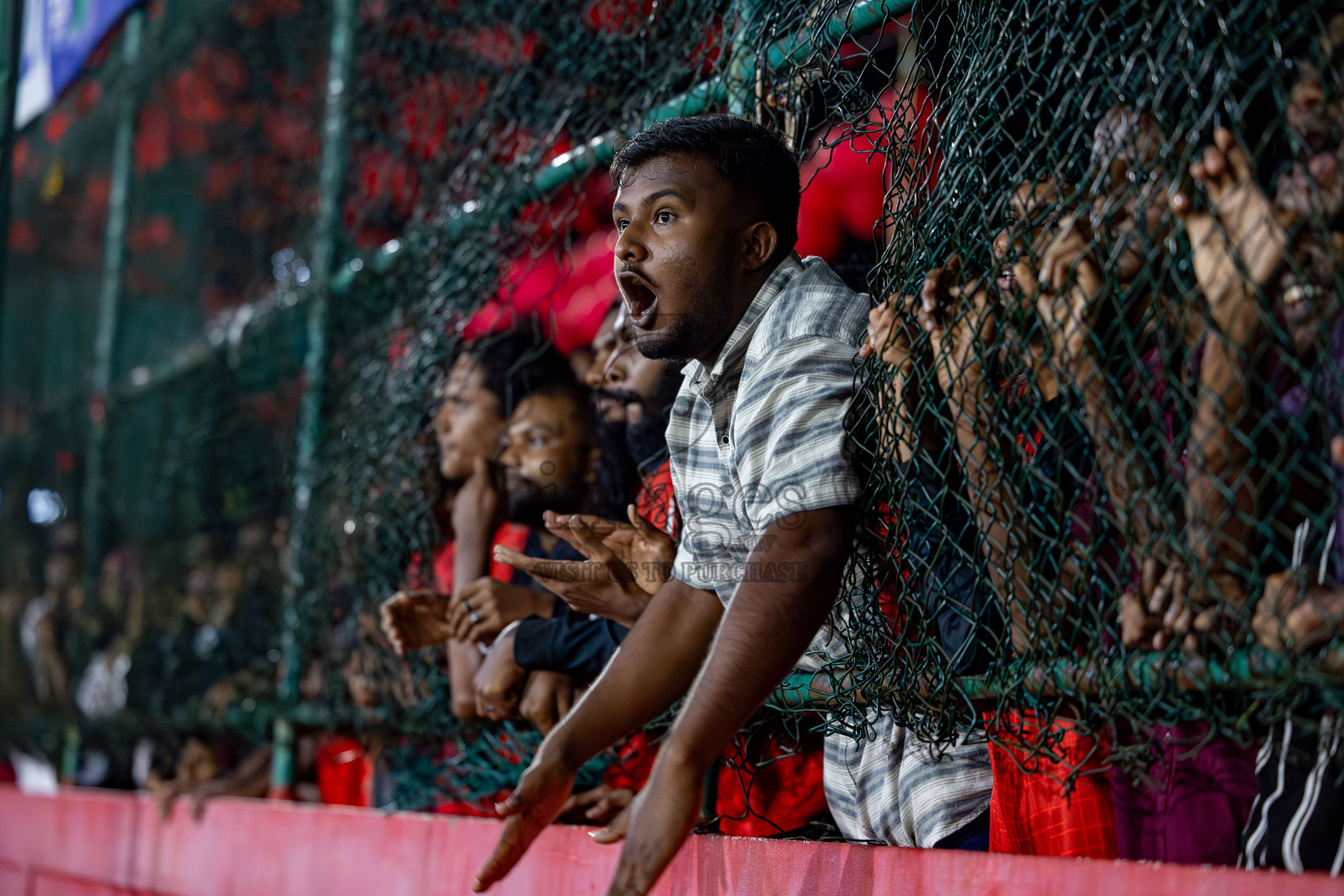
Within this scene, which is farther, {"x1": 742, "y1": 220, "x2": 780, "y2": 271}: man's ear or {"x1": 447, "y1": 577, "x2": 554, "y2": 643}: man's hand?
{"x1": 447, "y1": 577, "x2": 554, "y2": 643}: man's hand

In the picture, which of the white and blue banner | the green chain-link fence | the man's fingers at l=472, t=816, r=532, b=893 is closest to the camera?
the green chain-link fence

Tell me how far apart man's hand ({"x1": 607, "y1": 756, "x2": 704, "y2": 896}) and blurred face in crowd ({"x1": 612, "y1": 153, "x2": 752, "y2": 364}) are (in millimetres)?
575

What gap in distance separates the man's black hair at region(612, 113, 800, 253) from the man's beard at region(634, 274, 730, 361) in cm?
13

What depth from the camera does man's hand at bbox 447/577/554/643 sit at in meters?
2.34

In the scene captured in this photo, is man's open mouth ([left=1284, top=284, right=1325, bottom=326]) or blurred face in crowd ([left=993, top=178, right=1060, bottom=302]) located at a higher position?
blurred face in crowd ([left=993, top=178, right=1060, bottom=302])

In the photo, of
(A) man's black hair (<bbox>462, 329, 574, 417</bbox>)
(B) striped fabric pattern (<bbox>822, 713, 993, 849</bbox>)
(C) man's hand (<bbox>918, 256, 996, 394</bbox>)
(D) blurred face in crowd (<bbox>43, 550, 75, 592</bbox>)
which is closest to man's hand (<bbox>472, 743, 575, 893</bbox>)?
(B) striped fabric pattern (<bbox>822, 713, 993, 849</bbox>)

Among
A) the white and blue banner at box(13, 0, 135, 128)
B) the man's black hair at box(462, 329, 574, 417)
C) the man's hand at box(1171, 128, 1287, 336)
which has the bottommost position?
the man's hand at box(1171, 128, 1287, 336)

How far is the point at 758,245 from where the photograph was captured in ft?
5.44

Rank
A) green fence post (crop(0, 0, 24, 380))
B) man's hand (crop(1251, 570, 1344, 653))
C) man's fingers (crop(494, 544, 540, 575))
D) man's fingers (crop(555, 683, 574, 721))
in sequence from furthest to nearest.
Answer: green fence post (crop(0, 0, 24, 380)) → man's fingers (crop(555, 683, 574, 721)) → man's fingers (crop(494, 544, 540, 575)) → man's hand (crop(1251, 570, 1344, 653))

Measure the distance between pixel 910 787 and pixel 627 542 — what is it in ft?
1.85

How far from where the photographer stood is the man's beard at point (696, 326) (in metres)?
1.61

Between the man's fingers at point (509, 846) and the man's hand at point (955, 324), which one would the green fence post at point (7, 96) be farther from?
the man's hand at point (955, 324)

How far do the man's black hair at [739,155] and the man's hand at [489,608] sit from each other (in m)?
0.95

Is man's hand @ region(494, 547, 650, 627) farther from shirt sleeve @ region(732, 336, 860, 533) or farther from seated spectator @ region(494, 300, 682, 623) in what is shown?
shirt sleeve @ region(732, 336, 860, 533)
